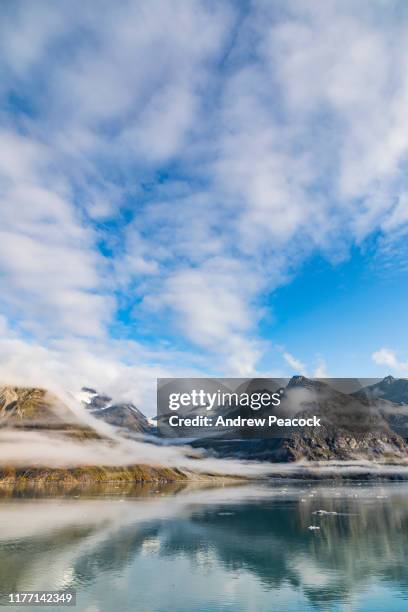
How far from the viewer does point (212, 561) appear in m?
88.2

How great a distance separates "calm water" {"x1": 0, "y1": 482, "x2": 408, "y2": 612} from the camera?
208 ft

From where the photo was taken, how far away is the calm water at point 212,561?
63531 millimetres

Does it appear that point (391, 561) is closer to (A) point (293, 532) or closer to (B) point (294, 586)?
(B) point (294, 586)

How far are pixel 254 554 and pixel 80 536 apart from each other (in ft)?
161

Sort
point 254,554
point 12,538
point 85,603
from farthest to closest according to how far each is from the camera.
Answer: point 12,538, point 254,554, point 85,603

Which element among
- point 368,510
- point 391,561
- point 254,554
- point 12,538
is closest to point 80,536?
point 12,538

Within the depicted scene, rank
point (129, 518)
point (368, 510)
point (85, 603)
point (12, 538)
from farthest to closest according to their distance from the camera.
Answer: point (368, 510) < point (129, 518) < point (12, 538) < point (85, 603)

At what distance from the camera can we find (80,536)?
384 feet

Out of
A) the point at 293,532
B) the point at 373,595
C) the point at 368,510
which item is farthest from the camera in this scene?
the point at 368,510

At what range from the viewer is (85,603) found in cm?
6003

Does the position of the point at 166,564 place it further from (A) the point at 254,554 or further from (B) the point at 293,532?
(B) the point at 293,532

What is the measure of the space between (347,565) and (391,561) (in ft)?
34.3

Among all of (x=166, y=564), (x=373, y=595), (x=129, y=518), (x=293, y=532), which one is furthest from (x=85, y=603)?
(x=129, y=518)

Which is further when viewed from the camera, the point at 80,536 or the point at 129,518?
the point at 129,518
